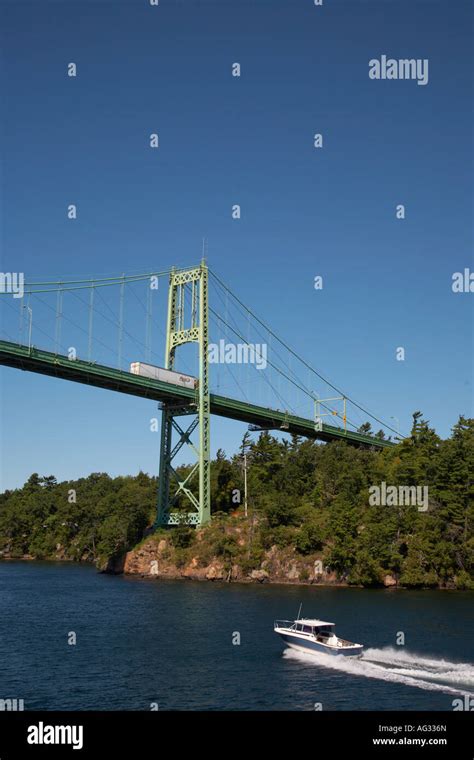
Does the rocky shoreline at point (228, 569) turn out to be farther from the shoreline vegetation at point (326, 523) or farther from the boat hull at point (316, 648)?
the boat hull at point (316, 648)

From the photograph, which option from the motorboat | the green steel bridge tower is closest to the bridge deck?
the green steel bridge tower

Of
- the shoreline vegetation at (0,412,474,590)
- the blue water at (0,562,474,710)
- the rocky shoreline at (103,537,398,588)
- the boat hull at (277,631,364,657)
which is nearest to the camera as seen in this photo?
the blue water at (0,562,474,710)

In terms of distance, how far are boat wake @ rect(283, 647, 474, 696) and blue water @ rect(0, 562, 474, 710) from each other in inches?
2.3

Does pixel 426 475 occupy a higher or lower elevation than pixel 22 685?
higher

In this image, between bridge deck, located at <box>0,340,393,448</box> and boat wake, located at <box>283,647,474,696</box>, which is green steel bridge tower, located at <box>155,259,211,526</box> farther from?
boat wake, located at <box>283,647,474,696</box>

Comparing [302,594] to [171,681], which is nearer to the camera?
[171,681]

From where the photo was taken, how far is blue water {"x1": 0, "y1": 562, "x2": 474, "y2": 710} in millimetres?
31906

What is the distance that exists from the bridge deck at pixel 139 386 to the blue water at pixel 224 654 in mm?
25196

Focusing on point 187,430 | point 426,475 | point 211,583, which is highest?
point 187,430

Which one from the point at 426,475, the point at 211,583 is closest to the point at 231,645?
the point at 211,583

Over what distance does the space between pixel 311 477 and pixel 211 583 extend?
2716cm

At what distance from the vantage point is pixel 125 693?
106 feet
